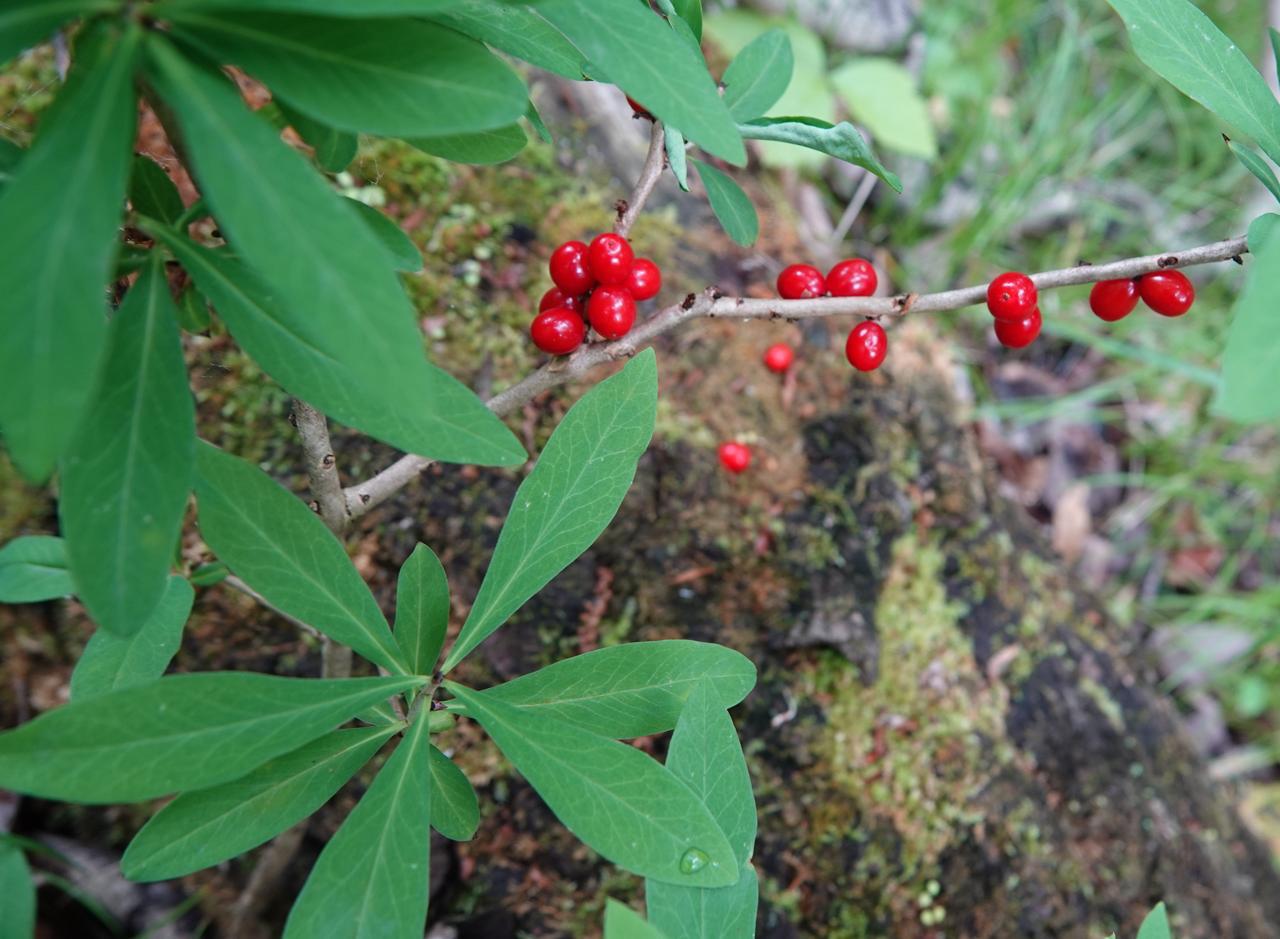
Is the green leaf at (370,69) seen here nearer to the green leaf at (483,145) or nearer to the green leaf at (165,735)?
the green leaf at (483,145)

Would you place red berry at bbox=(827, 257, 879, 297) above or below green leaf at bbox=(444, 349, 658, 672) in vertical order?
above

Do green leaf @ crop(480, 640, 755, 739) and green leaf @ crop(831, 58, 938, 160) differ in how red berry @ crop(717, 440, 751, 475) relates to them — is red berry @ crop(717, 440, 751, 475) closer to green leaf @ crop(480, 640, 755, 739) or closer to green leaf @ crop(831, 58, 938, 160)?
green leaf @ crop(480, 640, 755, 739)

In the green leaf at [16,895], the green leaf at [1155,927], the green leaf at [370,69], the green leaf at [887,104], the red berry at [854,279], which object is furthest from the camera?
the green leaf at [887,104]

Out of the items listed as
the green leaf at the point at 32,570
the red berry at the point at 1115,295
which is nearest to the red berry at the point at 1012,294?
the red berry at the point at 1115,295

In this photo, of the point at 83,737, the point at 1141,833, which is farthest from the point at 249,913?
the point at 1141,833

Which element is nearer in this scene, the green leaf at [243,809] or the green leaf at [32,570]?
the green leaf at [243,809]

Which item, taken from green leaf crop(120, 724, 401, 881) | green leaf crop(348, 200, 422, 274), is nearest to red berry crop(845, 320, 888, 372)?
green leaf crop(348, 200, 422, 274)

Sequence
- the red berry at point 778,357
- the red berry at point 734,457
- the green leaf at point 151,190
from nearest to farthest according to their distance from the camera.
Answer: the green leaf at point 151,190 < the red berry at point 734,457 < the red berry at point 778,357
